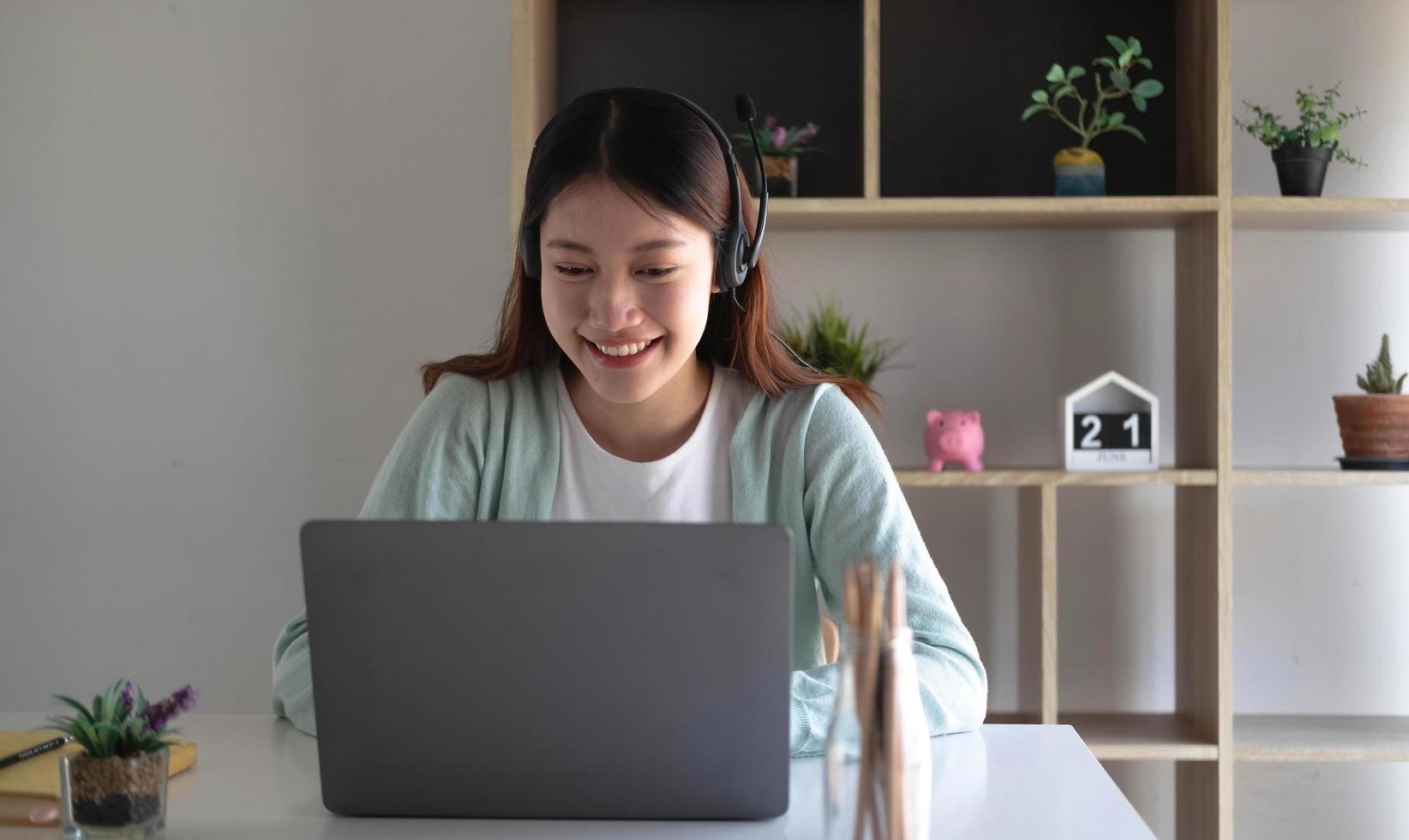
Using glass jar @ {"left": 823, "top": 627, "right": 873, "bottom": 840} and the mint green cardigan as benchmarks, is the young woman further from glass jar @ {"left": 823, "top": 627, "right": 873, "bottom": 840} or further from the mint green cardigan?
glass jar @ {"left": 823, "top": 627, "right": 873, "bottom": 840}

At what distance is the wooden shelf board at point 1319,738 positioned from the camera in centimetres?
215

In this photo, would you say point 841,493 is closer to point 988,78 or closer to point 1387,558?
point 988,78

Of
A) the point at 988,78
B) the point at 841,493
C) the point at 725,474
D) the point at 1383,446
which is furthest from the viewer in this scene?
the point at 988,78

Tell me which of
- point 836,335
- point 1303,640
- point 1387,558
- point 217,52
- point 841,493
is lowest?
point 1303,640

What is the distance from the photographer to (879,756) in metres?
0.67

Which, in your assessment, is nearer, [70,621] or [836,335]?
[836,335]

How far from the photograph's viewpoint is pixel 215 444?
252cm

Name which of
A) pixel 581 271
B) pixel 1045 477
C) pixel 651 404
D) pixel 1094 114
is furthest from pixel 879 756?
pixel 1094 114

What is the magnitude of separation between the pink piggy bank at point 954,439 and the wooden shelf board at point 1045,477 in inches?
2.3

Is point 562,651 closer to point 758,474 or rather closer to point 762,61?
point 758,474

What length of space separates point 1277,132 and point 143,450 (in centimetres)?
214

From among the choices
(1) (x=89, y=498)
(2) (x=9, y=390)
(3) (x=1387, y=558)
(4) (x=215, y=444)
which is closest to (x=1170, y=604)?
(3) (x=1387, y=558)

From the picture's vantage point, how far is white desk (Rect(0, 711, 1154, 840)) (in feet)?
2.81

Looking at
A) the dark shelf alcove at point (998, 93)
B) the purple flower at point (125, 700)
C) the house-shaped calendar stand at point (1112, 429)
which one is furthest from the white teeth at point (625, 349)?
the dark shelf alcove at point (998, 93)
